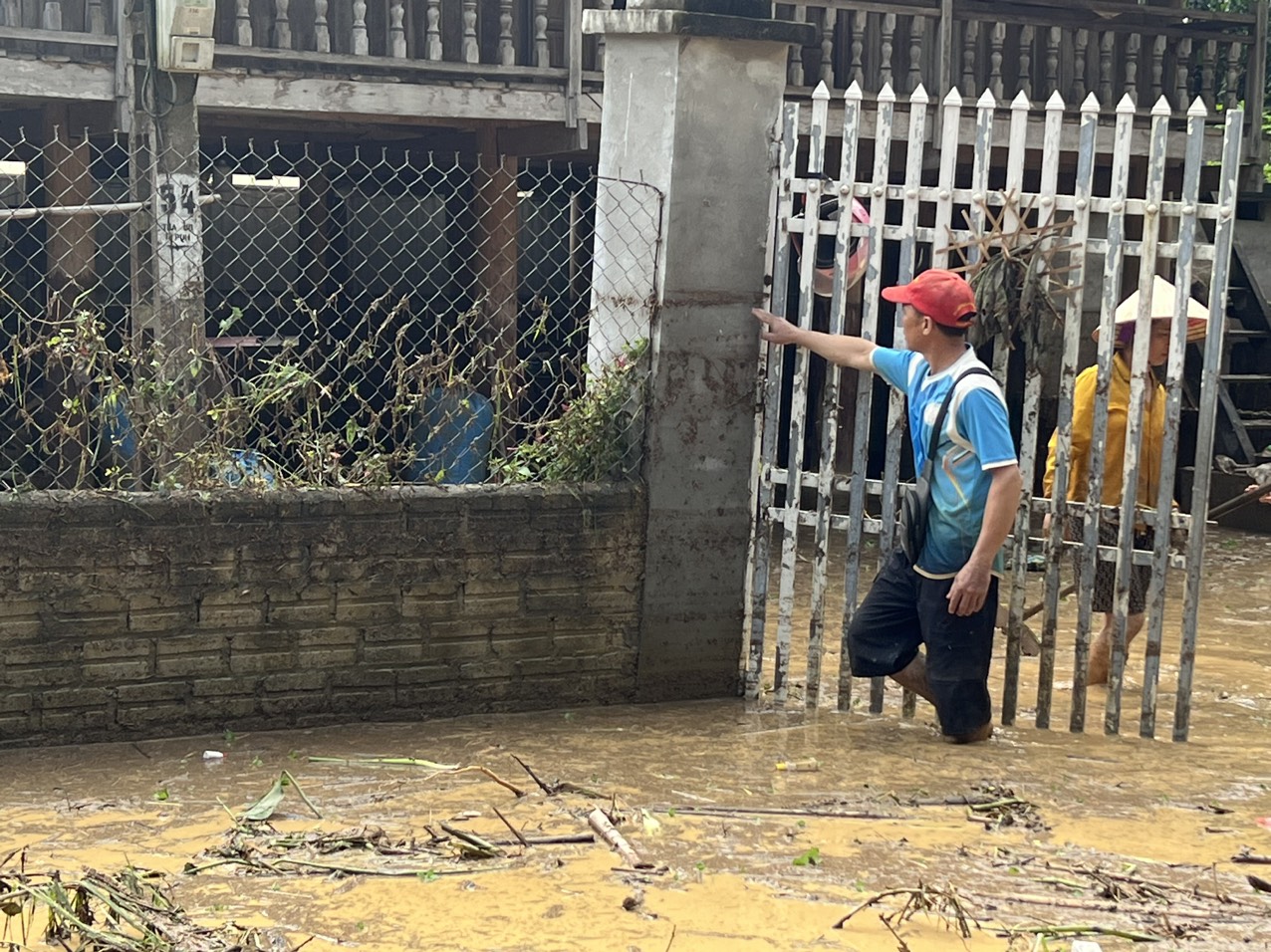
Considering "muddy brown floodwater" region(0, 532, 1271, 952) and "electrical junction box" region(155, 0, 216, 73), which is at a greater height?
"electrical junction box" region(155, 0, 216, 73)

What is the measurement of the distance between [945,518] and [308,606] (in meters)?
2.22

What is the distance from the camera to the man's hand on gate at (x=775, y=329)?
5.70m

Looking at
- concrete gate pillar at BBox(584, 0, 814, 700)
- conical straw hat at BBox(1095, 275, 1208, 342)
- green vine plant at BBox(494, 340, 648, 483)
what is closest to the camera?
concrete gate pillar at BBox(584, 0, 814, 700)

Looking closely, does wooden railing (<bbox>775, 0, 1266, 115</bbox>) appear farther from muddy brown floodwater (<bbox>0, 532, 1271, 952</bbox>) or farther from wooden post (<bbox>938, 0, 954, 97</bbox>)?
muddy brown floodwater (<bbox>0, 532, 1271, 952</bbox>)

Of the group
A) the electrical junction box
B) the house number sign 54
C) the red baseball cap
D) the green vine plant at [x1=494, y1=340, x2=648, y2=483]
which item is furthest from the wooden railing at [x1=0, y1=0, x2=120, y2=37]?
the red baseball cap

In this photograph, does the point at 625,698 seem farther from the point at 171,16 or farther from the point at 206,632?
the point at 171,16

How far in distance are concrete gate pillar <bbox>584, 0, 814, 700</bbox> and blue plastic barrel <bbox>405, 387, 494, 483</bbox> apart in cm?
60

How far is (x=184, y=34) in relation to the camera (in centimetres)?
781

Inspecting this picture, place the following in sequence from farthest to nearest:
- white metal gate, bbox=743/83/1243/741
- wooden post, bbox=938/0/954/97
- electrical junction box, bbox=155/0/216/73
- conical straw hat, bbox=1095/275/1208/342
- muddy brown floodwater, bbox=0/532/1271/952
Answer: wooden post, bbox=938/0/954/97
electrical junction box, bbox=155/0/216/73
conical straw hat, bbox=1095/275/1208/342
white metal gate, bbox=743/83/1243/741
muddy brown floodwater, bbox=0/532/1271/952

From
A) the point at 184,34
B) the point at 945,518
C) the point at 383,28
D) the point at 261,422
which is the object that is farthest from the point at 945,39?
the point at 261,422

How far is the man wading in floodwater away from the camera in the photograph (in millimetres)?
5180

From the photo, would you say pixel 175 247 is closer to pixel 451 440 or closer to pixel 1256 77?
pixel 451 440

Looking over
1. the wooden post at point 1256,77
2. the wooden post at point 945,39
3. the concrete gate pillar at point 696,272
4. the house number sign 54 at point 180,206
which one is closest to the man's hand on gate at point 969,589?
the concrete gate pillar at point 696,272

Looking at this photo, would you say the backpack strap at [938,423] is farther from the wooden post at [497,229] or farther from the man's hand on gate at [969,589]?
the wooden post at [497,229]
